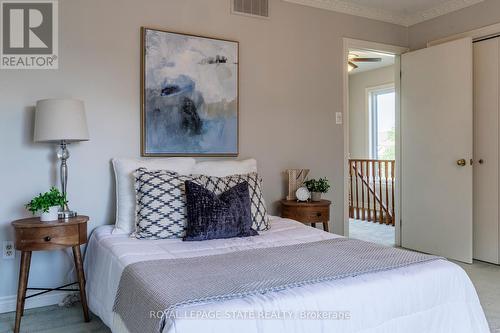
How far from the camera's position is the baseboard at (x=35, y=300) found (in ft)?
8.92

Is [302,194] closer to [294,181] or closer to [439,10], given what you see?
[294,181]

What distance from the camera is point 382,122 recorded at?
23.7ft

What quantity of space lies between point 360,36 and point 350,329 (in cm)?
338

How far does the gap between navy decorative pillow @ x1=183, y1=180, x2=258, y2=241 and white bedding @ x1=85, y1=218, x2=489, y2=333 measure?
0.26 ft

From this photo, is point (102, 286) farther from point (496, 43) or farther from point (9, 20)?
point (496, 43)

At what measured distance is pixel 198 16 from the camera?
3.32 meters

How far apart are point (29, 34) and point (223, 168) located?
1.69 meters

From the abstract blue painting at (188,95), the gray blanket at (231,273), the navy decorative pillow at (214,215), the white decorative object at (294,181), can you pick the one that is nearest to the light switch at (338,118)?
the white decorative object at (294,181)

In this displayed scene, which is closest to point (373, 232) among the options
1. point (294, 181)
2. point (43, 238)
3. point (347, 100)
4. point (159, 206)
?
point (347, 100)

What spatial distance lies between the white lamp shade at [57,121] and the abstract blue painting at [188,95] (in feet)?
1.93

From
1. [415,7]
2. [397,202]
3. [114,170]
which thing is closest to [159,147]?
[114,170]

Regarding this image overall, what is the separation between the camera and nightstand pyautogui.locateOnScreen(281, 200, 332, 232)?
3426mm

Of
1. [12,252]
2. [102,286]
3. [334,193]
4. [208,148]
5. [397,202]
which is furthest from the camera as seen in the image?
[397,202]

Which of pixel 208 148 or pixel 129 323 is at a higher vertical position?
pixel 208 148
